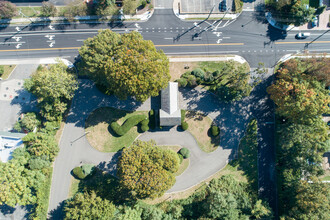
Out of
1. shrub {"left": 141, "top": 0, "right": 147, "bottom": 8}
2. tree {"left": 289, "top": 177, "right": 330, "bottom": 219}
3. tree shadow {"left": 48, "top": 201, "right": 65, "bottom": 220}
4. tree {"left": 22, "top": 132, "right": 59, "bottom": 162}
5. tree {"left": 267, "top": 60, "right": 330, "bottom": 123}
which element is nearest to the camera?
tree {"left": 289, "top": 177, "right": 330, "bottom": 219}

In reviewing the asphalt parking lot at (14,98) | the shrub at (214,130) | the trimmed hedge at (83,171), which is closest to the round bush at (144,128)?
the trimmed hedge at (83,171)

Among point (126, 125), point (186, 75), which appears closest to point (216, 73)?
point (186, 75)

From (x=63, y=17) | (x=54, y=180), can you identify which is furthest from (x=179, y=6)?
(x=54, y=180)

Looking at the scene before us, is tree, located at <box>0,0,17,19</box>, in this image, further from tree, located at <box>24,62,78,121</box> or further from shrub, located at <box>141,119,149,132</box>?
shrub, located at <box>141,119,149,132</box>

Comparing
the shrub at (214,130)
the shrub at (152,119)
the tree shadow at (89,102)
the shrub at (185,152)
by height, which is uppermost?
the tree shadow at (89,102)

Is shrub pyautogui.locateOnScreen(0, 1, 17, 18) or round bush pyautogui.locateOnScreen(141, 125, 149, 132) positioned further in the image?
round bush pyautogui.locateOnScreen(141, 125, 149, 132)

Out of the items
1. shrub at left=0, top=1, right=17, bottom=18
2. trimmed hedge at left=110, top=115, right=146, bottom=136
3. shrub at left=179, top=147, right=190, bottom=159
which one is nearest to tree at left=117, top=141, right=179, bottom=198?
shrub at left=179, top=147, right=190, bottom=159

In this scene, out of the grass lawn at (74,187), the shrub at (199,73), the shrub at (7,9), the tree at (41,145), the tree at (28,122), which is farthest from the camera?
the shrub at (199,73)

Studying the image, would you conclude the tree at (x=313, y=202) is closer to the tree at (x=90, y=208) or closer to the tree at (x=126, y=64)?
the tree at (x=126, y=64)
